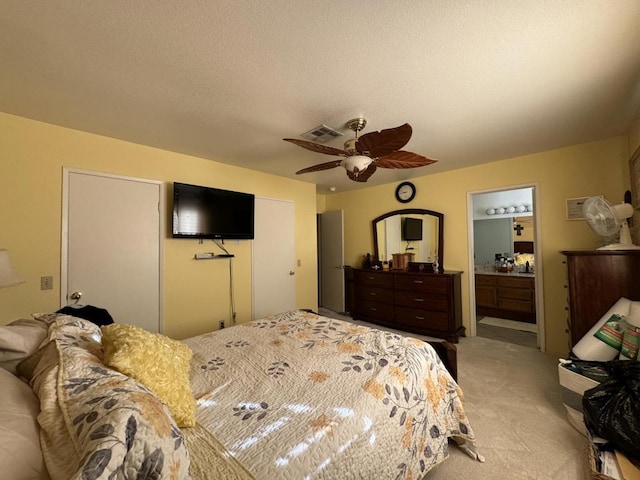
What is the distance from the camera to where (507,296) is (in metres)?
4.40

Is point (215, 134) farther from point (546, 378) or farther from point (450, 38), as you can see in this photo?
point (546, 378)

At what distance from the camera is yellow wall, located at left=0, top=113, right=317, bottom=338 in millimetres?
2080

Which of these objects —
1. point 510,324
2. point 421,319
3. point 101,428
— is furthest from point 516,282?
point 101,428

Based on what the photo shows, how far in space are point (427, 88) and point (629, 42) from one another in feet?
3.32

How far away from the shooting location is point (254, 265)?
3.60 metres

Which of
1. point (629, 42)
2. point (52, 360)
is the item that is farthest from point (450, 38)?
point (52, 360)

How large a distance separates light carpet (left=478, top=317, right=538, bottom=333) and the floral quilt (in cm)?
318

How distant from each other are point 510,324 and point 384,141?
4.15 metres

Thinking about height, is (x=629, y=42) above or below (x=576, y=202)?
above

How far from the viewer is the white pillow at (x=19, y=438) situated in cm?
53

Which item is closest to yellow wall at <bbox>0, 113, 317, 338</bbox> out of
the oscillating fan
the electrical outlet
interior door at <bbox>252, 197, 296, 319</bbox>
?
the electrical outlet

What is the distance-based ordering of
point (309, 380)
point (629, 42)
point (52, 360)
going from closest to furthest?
point (52, 360)
point (309, 380)
point (629, 42)

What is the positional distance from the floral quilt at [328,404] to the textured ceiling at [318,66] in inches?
68.3

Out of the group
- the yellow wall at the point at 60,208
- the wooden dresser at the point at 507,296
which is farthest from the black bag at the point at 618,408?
the yellow wall at the point at 60,208
